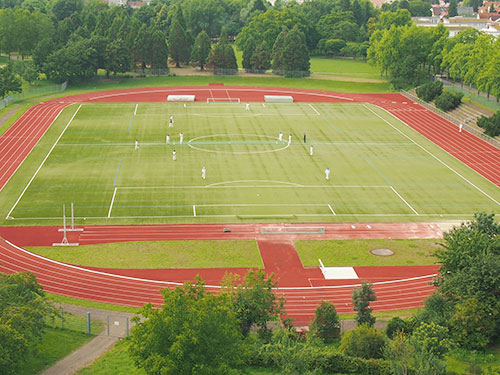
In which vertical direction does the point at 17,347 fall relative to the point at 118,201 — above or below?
above

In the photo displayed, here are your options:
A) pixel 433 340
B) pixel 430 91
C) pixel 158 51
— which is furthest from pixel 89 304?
pixel 158 51

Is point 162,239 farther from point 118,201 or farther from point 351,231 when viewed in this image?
point 351,231

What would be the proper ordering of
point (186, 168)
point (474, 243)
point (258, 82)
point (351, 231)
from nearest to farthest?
1. point (474, 243)
2. point (351, 231)
3. point (186, 168)
4. point (258, 82)

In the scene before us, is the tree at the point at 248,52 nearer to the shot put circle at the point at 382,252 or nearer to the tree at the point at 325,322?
the shot put circle at the point at 382,252

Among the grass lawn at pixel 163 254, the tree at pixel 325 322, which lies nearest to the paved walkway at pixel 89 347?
the grass lawn at pixel 163 254

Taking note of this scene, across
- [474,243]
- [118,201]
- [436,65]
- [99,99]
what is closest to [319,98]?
[436,65]

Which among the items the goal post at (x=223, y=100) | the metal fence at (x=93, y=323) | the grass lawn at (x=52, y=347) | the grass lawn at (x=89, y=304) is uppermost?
the grass lawn at (x=52, y=347)

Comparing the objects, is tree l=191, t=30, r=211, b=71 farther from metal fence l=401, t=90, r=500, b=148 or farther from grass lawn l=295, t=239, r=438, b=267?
grass lawn l=295, t=239, r=438, b=267
